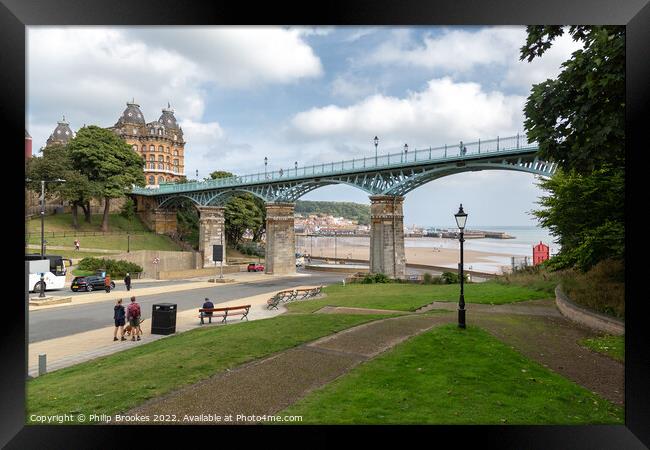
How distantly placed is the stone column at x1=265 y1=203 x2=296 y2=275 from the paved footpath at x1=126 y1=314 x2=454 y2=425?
32.2 meters

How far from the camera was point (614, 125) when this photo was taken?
7016mm

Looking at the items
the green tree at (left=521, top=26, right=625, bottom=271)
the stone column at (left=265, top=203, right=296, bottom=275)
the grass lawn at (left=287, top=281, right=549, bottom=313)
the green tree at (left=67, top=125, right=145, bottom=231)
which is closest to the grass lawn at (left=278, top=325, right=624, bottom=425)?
the green tree at (left=521, top=26, right=625, bottom=271)

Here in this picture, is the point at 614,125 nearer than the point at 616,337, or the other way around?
the point at 614,125

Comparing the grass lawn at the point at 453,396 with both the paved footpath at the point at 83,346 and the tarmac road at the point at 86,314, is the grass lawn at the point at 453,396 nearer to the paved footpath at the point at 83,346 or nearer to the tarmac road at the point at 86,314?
A: the paved footpath at the point at 83,346


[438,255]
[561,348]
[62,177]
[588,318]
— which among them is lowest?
[438,255]

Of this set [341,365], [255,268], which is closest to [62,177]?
[255,268]

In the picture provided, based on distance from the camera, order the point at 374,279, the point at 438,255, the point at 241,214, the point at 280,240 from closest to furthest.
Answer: the point at 374,279, the point at 280,240, the point at 241,214, the point at 438,255

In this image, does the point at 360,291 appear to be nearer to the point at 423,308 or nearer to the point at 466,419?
the point at 423,308

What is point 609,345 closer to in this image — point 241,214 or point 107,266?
point 107,266

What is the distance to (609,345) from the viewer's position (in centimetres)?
822

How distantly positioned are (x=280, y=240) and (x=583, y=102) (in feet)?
116

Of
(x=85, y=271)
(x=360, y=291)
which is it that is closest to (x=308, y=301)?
(x=360, y=291)

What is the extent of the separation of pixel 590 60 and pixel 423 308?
987cm
